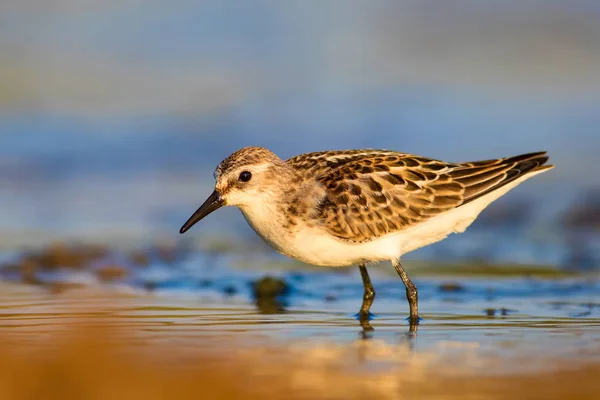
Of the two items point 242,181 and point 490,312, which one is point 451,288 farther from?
point 242,181

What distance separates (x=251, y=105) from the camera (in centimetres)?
1967

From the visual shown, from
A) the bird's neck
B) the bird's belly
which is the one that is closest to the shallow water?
the bird's belly

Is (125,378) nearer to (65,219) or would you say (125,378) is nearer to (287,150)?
(65,219)

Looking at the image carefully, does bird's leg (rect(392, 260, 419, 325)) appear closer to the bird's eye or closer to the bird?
the bird

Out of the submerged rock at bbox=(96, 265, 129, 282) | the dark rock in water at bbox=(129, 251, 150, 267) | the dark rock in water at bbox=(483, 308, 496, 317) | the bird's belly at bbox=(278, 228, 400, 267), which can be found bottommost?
the dark rock in water at bbox=(483, 308, 496, 317)

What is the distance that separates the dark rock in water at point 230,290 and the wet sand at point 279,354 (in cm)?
91

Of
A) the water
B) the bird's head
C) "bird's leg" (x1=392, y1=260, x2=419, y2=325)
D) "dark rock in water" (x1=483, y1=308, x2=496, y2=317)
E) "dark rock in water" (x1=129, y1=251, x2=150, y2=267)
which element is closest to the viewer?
the water

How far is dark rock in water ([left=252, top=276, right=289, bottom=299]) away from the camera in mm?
10211

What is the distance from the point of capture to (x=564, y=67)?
2083cm

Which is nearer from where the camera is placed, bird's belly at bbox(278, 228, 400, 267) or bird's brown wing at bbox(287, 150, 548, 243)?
bird's belly at bbox(278, 228, 400, 267)

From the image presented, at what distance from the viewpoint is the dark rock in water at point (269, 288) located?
10211 millimetres

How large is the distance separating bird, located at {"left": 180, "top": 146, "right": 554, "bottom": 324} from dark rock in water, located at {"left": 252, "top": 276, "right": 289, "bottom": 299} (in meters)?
1.19

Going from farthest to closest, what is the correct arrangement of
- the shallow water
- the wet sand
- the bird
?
the bird → the shallow water → the wet sand

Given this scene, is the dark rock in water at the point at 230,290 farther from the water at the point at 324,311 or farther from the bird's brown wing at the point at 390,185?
the bird's brown wing at the point at 390,185
